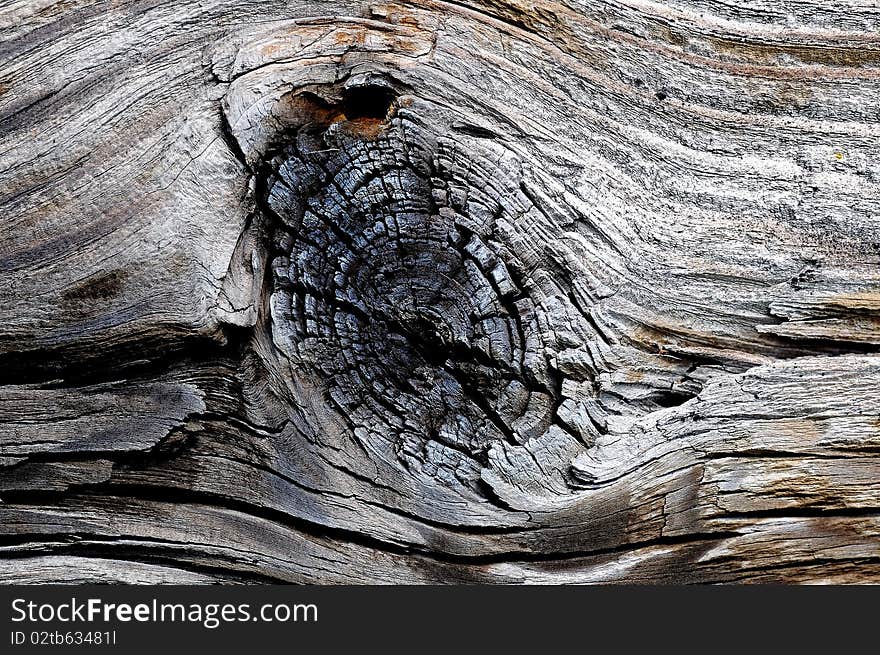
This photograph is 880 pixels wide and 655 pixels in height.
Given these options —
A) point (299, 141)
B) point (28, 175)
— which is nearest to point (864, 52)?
point (299, 141)

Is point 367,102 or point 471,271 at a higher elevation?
point 367,102

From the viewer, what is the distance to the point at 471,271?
4.83ft

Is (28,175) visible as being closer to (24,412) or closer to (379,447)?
(24,412)

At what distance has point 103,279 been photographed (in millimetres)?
1509

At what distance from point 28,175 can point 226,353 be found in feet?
1.85

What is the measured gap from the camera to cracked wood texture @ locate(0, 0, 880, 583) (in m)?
1.48

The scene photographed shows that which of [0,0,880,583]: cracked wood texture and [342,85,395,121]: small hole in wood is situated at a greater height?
[342,85,395,121]: small hole in wood

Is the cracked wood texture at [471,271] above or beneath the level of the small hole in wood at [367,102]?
beneath

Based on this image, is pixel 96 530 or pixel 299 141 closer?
pixel 299 141

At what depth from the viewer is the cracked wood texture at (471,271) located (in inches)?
58.1

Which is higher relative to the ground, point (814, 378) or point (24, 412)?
point (24, 412)

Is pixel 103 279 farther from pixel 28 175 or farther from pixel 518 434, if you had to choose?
pixel 518 434

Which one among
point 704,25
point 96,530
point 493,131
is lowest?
point 96,530

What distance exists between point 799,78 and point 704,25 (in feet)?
0.79
